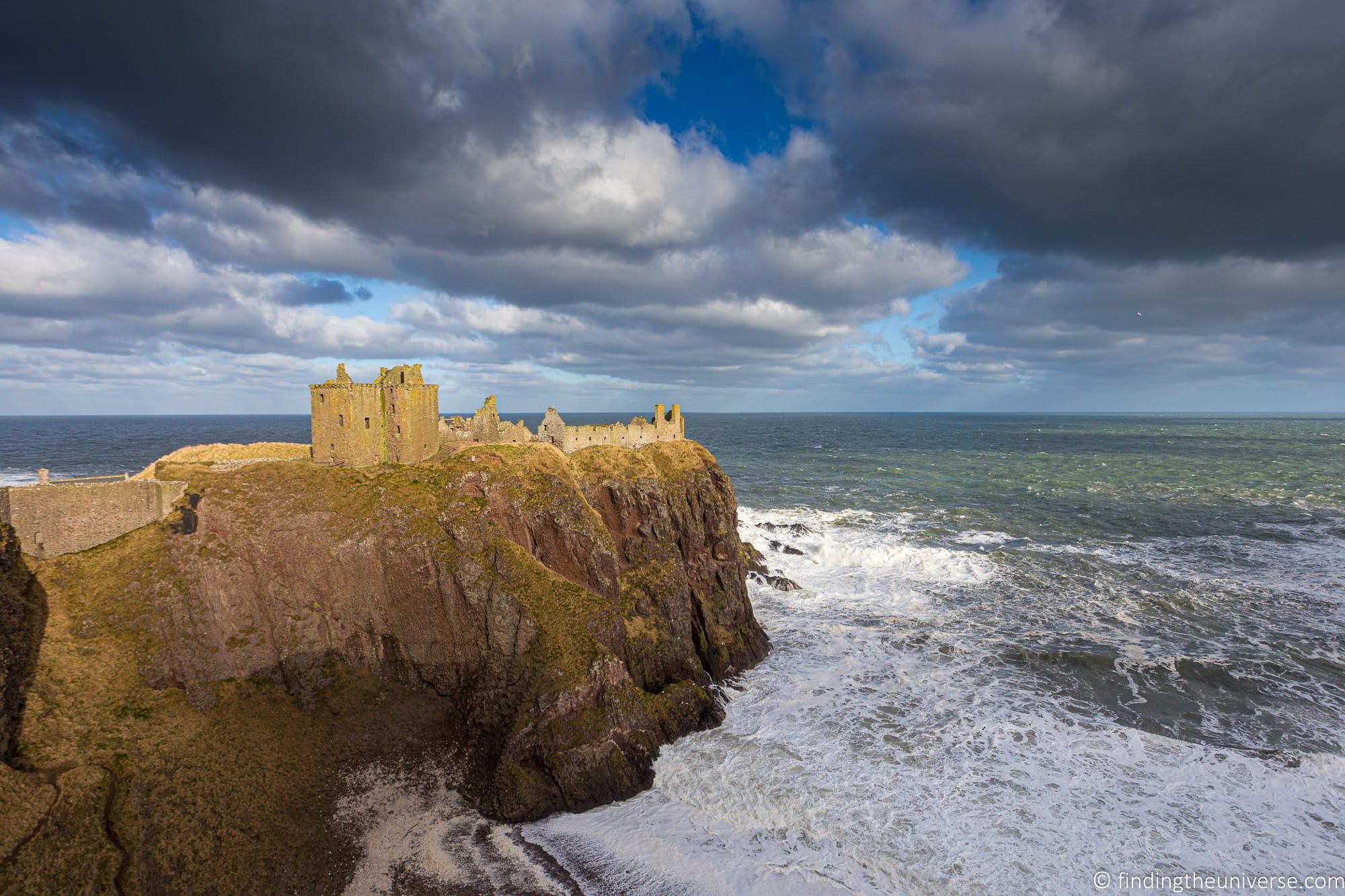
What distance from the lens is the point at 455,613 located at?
31.1 metres

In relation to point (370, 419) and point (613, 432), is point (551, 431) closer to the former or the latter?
point (613, 432)

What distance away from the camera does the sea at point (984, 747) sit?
78.5ft

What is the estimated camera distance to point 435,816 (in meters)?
26.0

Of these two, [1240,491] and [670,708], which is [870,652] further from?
[1240,491]

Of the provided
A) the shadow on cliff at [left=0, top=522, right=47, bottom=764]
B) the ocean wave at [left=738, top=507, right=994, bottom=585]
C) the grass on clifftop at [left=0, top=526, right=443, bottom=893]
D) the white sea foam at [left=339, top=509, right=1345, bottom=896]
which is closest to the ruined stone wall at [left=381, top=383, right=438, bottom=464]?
the grass on clifftop at [left=0, top=526, right=443, bottom=893]

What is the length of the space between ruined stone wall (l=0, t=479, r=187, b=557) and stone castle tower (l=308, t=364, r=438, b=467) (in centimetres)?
843

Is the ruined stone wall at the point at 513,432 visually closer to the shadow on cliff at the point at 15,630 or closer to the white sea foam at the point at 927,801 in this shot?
the white sea foam at the point at 927,801

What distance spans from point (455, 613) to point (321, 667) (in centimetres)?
661

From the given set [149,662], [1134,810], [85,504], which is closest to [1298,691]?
[1134,810]

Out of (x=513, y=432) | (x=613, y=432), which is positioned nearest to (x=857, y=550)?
(x=613, y=432)

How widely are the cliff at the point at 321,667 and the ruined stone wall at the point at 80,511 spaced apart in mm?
862

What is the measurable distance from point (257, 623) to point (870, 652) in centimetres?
3666

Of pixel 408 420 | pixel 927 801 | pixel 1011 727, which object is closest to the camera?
pixel 927 801

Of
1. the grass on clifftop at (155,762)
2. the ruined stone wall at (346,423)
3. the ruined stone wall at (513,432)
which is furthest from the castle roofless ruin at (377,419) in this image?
the grass on clifftop at (155,762)
